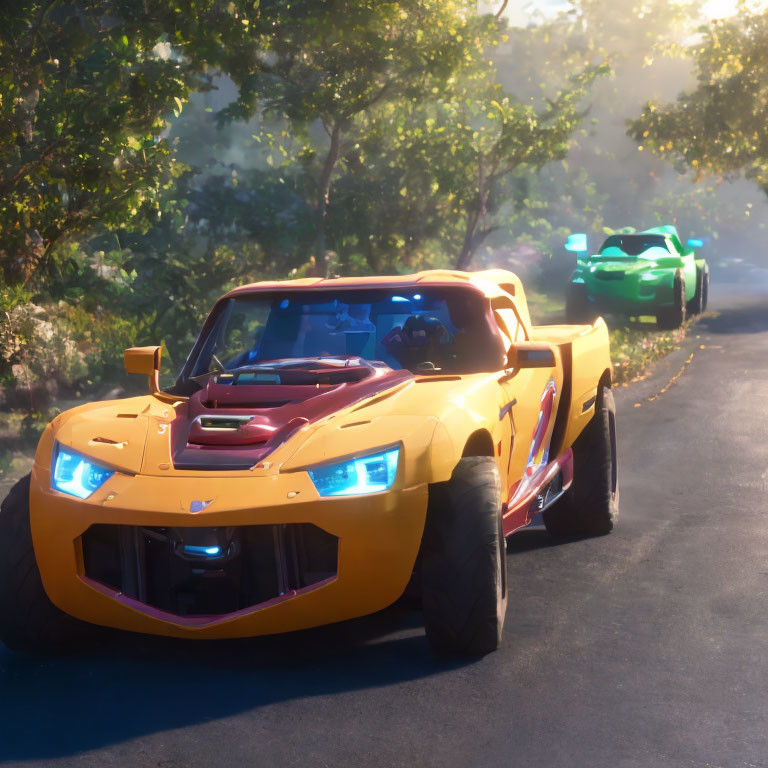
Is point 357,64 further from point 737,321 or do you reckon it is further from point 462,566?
point 462,566

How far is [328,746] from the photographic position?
4.06 metres

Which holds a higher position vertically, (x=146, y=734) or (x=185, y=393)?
(x=185, y=393)

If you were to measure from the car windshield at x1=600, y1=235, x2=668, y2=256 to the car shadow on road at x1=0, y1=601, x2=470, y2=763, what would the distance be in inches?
695

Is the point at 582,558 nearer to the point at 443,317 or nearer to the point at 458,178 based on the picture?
the point at 443,317

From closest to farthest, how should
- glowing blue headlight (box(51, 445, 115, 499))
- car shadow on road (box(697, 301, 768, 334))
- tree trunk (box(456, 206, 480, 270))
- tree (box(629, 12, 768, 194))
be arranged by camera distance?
glowing blue headlight (box(51, 445, 115, 499))
car shadow on road (box(697, 301, 768, 334))
tree trunk (box(456, 206, 480, 270))
tree (box(629, 12, 768, 194))

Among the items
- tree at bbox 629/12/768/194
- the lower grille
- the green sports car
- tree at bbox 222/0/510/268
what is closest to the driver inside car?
the lower grille

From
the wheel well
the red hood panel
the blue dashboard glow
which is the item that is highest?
the red hood panel

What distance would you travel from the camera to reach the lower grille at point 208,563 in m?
4.59

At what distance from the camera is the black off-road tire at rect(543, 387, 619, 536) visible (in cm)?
733

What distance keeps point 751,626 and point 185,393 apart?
2.87 meters

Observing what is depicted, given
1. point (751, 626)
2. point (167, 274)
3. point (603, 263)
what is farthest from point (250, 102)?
point (751, 626)

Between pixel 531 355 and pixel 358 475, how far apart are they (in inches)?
56.6

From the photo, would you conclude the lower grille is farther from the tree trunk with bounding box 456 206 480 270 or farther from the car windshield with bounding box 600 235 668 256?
the tree trunk with bounding box 456 206 480 270

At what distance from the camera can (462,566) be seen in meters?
4.76
